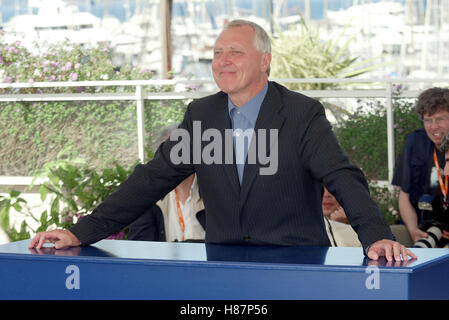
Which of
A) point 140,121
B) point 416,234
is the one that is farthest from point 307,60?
point 416,234

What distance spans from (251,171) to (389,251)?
597 millimetres

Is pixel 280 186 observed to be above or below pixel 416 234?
above

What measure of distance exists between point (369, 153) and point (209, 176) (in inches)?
138

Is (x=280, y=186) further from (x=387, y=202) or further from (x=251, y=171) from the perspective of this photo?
(x=387, y=202)

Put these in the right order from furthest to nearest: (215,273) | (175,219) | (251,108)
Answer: (175,219)
(251,108)
(215,273)

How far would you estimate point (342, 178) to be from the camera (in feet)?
8.30

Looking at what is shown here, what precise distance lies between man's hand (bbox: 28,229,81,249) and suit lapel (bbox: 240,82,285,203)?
0.55 metres

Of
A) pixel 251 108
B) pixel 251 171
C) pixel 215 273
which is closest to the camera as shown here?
pixel 215 273

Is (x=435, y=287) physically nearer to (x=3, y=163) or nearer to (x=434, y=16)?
(x=3, y=163)

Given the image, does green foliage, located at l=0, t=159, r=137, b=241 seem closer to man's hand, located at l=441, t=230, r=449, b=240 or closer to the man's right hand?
the man's right hand

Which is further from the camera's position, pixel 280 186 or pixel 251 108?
pixel 251 108

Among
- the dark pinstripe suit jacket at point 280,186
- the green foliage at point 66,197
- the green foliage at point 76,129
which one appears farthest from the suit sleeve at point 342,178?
the green foliage at point 76,129

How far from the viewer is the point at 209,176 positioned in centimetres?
272

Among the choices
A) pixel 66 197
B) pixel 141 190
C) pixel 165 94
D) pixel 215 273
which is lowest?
pixel 66 197
